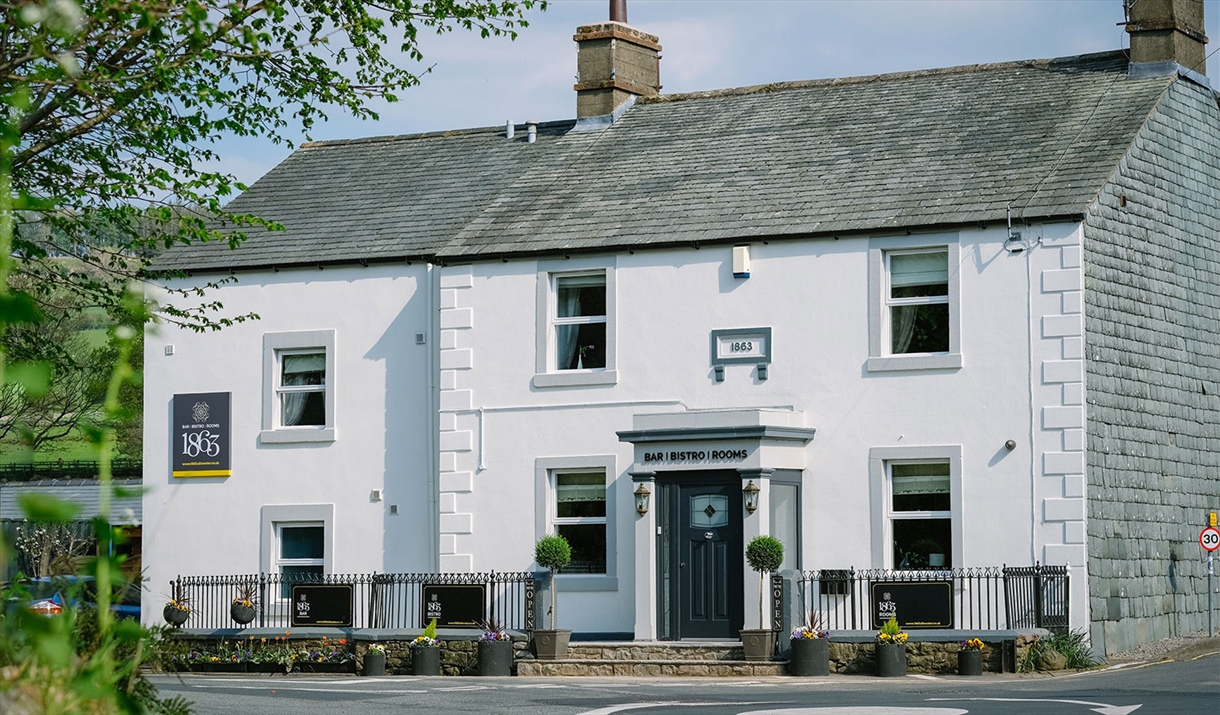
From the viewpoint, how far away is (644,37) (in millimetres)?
28750

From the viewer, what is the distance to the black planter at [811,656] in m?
19.4

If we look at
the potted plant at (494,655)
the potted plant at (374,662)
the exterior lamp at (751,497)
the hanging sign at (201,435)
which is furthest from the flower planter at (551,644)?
the hanging sign at (201,435)

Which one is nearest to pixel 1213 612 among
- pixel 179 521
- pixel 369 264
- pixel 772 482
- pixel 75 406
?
pixel 772 482

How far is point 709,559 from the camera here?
21953mm

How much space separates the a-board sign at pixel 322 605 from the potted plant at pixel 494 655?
2976mm

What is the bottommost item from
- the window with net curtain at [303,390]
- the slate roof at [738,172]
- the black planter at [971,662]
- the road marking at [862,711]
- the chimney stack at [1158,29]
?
the black planter at [971,662]

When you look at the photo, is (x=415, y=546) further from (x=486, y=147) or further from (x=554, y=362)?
(x=486, y=147)

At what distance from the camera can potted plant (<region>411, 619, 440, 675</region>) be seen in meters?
21.1

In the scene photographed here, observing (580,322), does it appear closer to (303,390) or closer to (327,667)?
(303,390)

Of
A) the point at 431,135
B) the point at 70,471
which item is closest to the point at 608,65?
the point at 431,135

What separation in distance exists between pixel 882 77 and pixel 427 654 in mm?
12134

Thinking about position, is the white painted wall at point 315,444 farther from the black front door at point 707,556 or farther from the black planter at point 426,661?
the black front door at point 707,556

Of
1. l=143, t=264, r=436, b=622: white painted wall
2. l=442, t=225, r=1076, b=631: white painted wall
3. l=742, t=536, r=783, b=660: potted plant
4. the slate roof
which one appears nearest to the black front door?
l=742, t=536, r=783, b=660: potted plant

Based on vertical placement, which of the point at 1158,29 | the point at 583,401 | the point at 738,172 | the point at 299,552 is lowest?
the point at 299,552
